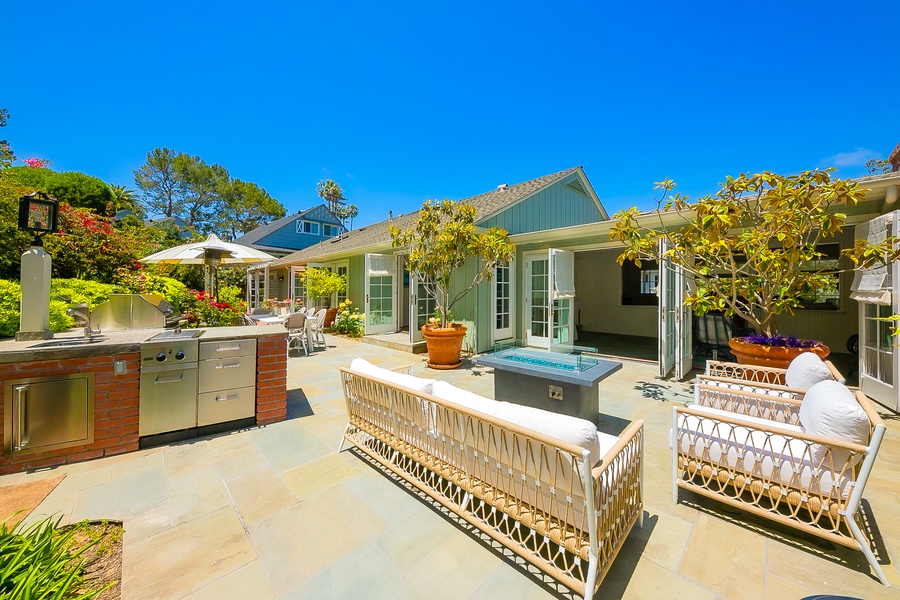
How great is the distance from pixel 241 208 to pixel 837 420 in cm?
3096

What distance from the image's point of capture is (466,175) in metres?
14.7

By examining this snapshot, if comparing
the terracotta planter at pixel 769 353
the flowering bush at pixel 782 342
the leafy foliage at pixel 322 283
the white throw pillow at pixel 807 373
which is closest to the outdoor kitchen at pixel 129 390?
the white throw pillow at pixel 807 373

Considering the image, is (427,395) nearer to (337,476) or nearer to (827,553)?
(337,476)

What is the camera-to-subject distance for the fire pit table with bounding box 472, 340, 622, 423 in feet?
10.9

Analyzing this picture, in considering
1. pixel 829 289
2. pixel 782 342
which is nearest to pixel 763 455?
pixel 782 342

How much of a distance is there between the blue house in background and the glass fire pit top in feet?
59.1

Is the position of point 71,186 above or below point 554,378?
above

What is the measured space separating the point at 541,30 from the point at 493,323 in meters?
5.89

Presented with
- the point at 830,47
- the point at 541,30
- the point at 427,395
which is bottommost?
the point at 427,395

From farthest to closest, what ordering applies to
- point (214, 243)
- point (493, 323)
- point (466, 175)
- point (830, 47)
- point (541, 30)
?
1. point (466, 175)
2. point (493, 323)
3. point (541, 30)
4. point (830, 47)
5. point (214, 243)

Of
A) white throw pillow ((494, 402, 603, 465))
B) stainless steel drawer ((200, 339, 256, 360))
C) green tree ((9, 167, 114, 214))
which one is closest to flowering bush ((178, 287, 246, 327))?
stainless steel drawer ((200, 339, 256, 360))

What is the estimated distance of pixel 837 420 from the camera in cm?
169

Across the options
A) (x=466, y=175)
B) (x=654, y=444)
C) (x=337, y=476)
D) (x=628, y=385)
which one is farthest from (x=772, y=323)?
(x=466, y=175)

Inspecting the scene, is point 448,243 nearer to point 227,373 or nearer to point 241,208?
point 227,373
